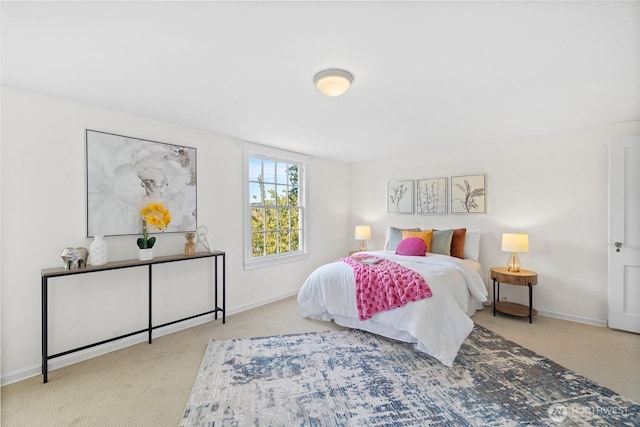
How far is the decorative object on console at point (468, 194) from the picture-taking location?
405 cm

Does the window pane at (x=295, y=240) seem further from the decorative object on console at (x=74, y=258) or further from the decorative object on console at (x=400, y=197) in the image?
the decorative object on console at (x=74, y=258)

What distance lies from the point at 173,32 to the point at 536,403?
10.7 feet

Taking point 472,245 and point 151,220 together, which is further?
point 472,245

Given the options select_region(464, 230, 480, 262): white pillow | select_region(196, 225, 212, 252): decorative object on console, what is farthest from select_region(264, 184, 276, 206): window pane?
select_region(464, 230, 480, 262): white pillow

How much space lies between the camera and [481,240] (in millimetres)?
4070

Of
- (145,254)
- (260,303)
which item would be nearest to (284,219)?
(260,303)

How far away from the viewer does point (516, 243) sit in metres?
3.41

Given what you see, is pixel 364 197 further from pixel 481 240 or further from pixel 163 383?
pixel 163 383

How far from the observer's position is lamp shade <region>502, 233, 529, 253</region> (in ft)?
11.1

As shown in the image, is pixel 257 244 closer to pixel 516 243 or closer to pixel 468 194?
pixel 468 194

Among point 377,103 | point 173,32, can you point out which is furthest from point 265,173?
point 173,32

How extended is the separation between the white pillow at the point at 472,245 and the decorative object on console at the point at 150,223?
150 inches

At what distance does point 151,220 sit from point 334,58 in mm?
2282

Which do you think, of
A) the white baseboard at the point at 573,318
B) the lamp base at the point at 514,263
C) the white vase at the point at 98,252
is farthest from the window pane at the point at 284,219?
the white baseboard at the point at 573,318
